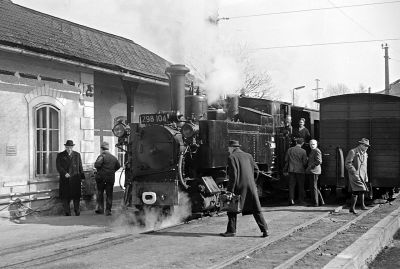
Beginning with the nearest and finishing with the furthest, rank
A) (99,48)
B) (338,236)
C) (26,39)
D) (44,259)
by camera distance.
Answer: (44,259) < (338,236) < (26,39) < (99,48)

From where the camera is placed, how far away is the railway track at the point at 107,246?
585 cm

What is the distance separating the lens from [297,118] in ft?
43.7

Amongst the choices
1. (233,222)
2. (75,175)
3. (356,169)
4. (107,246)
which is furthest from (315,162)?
(107,246)

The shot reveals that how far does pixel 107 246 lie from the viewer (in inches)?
269

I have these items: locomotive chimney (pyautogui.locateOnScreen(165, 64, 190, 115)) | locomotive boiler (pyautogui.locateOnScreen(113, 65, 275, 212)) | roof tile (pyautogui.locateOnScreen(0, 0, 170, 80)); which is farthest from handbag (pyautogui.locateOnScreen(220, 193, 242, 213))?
roof tile (pyautogui.locateOnScreen(0, 0, 170, 80))

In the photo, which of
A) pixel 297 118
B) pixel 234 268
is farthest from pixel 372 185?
pixel 234 268

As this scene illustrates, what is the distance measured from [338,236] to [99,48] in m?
8.24

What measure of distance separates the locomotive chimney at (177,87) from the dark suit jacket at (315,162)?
370 centimetres

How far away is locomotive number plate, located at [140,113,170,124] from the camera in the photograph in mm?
8977

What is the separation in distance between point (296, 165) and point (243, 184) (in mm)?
4150

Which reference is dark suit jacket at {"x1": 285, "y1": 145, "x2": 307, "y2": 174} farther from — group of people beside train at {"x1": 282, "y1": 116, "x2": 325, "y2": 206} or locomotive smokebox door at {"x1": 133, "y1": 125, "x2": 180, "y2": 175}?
locomotive smokebox door at {"x1": 133, "y1": 125, "x2": 180, "y2": 175}

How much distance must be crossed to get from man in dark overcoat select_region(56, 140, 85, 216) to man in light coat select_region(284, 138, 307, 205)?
16.2ft

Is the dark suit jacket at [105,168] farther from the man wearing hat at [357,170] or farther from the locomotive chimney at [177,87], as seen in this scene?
the man wearing hat at [357,170]

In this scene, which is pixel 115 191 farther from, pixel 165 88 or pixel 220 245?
pixel 220 245
